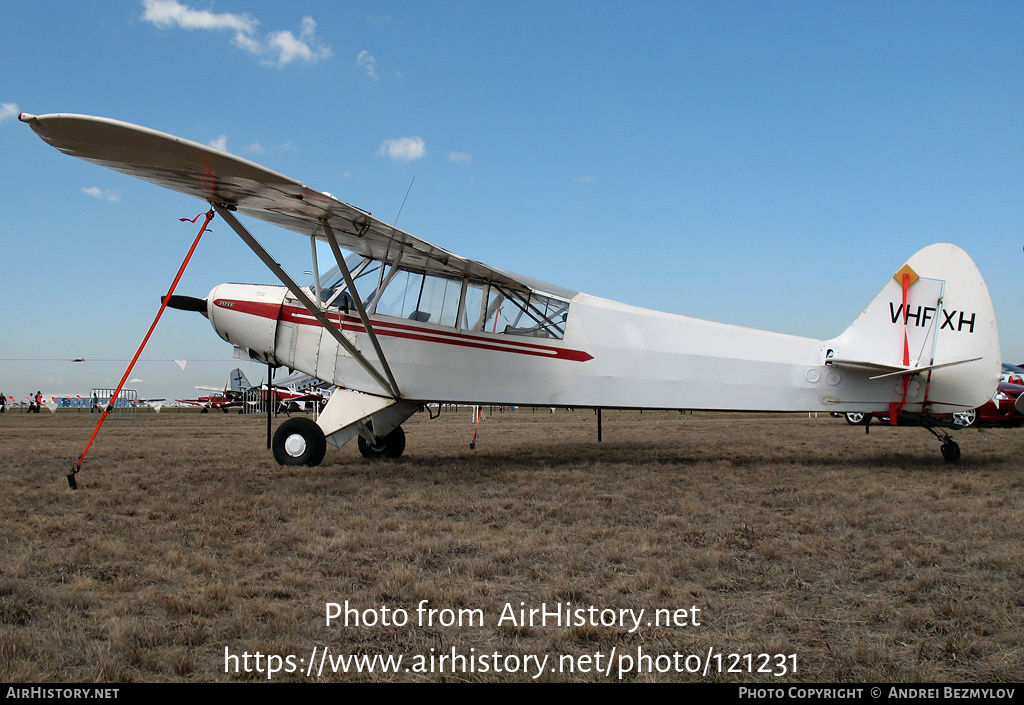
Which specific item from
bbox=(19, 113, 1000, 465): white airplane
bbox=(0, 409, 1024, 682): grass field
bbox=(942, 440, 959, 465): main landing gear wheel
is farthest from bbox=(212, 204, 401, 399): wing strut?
bbox=(942, 440, 959, 465): main landing gear wheel

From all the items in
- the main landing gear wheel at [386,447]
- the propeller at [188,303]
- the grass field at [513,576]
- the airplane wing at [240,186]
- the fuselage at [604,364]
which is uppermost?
the airplane wing at [240,186]

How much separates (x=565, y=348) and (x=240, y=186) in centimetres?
441

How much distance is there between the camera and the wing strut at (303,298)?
260 inches

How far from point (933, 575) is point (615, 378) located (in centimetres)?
505

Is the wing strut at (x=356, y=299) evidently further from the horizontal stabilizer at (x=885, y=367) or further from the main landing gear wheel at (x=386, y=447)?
the horizontal stabilizer at (x=885, y=367)

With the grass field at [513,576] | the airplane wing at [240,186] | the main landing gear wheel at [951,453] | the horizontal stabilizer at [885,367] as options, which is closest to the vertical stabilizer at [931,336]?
the horizontal stabilizer at [885,367]

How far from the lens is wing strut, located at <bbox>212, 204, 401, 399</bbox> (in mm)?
6613

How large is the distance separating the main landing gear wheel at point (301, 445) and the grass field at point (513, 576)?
772 mm

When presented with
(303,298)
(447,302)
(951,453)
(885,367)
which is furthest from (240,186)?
(951,453)

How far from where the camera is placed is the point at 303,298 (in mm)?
7332

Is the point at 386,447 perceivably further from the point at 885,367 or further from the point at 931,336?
the point at 931,336

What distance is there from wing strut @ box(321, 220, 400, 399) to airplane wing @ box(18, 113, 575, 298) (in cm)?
20

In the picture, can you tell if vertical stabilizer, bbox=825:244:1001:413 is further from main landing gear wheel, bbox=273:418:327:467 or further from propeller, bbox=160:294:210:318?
propeller, bbox=160:294:210:318
